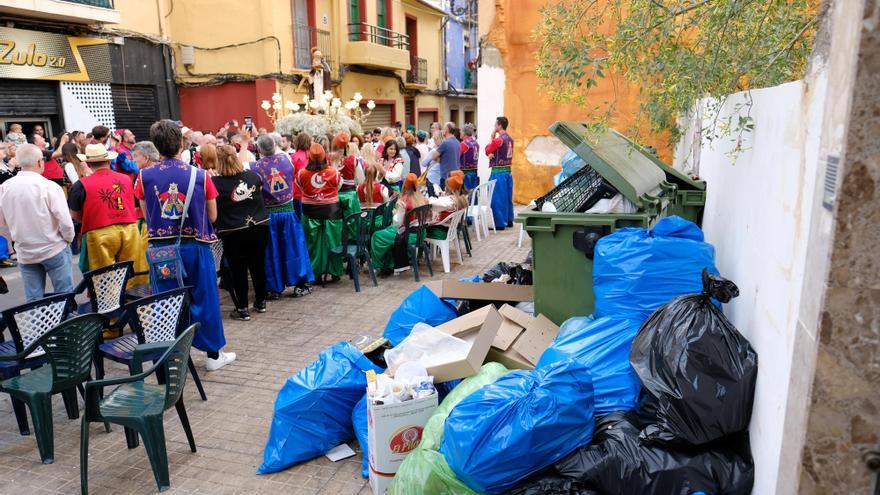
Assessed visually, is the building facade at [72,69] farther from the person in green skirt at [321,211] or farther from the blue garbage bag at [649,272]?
the blue garbage bag at [649,272]

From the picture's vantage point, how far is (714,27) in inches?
135

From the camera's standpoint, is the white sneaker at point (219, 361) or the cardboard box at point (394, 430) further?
the white sneaker at point (219, 361)

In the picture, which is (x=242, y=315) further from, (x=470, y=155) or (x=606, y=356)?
(x=470, y=155)

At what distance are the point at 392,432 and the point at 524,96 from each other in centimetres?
1010

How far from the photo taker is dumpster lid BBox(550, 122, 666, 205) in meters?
4.39

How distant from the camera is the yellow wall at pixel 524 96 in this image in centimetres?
1183

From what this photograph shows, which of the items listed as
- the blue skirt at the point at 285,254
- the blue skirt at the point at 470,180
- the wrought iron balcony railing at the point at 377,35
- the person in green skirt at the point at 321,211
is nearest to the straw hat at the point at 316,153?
the person in green skirt at the point at 321,211

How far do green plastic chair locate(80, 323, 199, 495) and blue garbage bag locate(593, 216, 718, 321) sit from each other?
247cm

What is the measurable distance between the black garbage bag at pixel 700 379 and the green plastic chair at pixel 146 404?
2.51 m

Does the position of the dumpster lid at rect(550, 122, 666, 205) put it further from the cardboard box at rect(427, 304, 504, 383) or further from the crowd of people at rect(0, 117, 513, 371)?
the crowd of people at rect(0, 117, 513, 371)

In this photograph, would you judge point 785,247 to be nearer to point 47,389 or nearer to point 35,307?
point 47,389

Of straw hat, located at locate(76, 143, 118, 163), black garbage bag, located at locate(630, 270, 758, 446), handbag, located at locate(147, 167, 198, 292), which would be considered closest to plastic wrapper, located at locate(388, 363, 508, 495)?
black garbage bag, located at locate(630, 270, 758, 446)

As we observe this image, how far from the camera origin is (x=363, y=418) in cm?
363

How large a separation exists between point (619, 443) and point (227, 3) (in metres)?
17.6
